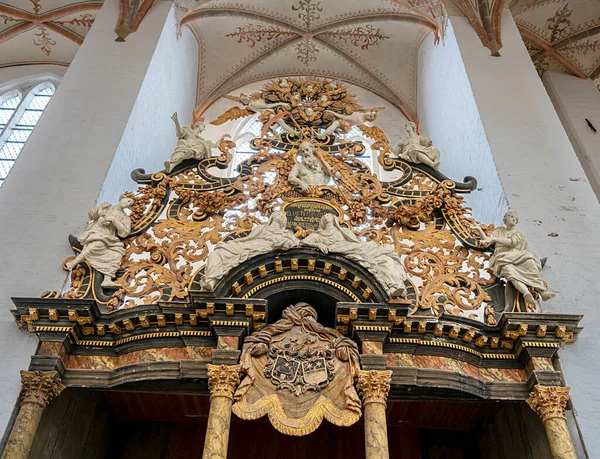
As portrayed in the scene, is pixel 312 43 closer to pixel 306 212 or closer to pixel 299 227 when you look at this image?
pixel 306 212

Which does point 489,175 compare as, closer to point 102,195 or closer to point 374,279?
point 374,279

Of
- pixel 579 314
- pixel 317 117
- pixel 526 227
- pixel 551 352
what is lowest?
pixel 551 352

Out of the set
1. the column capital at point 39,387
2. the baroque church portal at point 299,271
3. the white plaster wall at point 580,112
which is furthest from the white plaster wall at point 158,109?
the white plaster wall at point 580,112

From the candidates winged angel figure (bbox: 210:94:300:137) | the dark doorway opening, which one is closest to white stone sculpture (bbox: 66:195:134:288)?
the dark doorway opening

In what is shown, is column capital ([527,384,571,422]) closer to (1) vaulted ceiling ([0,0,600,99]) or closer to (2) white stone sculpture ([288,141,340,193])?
(2) white stone sculpture ([288,141,340,193])

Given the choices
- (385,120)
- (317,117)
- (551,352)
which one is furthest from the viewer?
(385,120)

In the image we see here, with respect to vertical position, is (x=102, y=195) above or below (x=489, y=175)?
below

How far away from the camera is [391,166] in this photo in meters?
8.48

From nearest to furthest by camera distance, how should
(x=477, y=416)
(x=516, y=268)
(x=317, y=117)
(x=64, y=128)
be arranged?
(x=516, y=268) < (x=477, y=416) < (x=64, y=128) < (x=317, y=117)

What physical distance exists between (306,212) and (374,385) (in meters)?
2.59

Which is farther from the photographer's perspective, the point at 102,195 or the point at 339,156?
the point at 339,156

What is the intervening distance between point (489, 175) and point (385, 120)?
17.2ft

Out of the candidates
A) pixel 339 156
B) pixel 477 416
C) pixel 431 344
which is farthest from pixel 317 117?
pixel 477 416

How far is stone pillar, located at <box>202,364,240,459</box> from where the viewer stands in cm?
532
